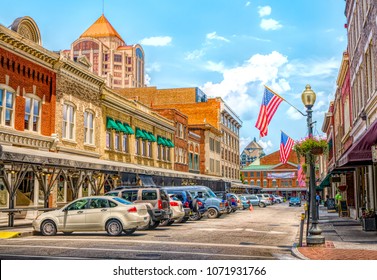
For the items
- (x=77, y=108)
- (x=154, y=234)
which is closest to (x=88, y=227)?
(x=154, y=234)

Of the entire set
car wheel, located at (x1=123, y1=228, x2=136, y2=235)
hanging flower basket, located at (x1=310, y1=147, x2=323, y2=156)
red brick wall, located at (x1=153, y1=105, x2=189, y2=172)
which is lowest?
car wheel, located at (x1=123, y1=228, x2=136, y2=235)

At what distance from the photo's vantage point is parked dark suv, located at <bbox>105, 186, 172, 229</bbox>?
21.9m

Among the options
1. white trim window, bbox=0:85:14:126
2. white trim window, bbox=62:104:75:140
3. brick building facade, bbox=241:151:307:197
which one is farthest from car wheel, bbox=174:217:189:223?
brick building facade, bbox=241:151:307:197

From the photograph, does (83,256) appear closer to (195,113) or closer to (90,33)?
(195,113)

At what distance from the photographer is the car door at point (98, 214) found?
19.2 m

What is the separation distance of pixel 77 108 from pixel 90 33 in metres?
154

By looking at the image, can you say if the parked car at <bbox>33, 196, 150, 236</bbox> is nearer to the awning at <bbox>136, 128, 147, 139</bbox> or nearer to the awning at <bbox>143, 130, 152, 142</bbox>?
the awning at <bbox>136, 128, 147, 139</bbox>

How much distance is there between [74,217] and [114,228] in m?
1.66

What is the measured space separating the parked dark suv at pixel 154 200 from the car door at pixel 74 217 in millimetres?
3194

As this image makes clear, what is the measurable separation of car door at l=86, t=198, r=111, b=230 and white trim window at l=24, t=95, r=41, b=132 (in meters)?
12.8

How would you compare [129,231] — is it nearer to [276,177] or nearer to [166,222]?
[166,222]

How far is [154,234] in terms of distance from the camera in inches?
779

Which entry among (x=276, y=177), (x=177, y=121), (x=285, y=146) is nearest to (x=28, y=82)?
(x=285, y=146)

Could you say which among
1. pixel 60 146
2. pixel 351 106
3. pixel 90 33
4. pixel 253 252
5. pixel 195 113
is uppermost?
pixel 90 33
